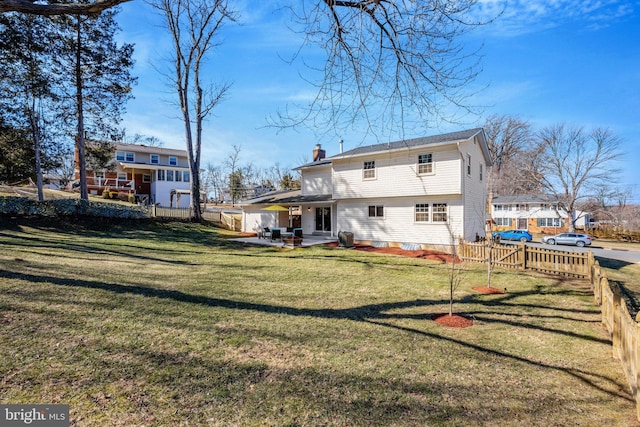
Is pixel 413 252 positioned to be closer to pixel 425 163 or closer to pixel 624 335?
pixel 425 163

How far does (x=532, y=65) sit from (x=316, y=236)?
18.1 m

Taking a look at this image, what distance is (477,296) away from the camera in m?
8.11

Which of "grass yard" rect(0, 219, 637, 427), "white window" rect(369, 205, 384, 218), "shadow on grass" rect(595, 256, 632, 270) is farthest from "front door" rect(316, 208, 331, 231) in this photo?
"shadow on grass" rect(595, 256, 632, 270)

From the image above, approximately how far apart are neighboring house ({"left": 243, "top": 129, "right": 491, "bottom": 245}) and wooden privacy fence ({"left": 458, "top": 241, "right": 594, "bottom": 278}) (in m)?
1.30

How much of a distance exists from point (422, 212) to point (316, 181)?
8756 millimetres

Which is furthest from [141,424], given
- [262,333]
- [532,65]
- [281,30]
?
[532,65]

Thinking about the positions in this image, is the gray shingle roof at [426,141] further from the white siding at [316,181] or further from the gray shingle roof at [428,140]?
the white siding at [316,181]

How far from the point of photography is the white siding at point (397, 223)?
51.9ft

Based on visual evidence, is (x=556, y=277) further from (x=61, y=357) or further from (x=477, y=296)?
(x=61, y=357)

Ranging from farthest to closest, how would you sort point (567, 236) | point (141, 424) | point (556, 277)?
point (567, 236) → point (556, 277) → point (141, 424)

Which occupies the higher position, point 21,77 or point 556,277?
point 21,77

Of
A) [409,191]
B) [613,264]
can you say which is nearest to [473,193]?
[409,191]

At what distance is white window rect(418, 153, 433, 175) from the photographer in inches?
643

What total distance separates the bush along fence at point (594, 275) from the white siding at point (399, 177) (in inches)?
151
